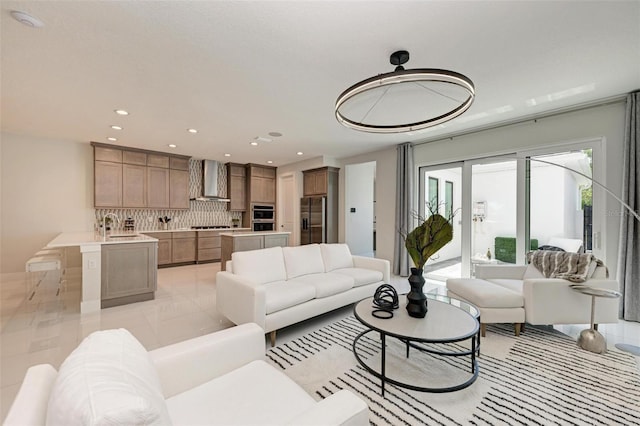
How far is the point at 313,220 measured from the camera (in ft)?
23.1

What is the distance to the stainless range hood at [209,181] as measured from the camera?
284 inches

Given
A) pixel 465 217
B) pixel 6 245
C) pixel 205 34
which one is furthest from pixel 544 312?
pixel 6 245

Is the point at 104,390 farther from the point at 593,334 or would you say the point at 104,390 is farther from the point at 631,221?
the point at 631,221

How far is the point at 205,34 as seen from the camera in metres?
2.16

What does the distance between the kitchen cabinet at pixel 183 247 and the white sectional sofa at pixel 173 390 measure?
577 centimetres

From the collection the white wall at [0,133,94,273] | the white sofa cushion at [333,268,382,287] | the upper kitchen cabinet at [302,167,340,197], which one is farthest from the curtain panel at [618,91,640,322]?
the white wall at [0,133,94,273]

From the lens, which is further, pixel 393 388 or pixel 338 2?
pixel 393 388

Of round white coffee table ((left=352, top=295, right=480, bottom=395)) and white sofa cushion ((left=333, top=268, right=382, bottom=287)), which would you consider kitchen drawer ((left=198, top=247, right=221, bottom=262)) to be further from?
round white coffee table ((left=352, top=295, right=480, bottom=395))

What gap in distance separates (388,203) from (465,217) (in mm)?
1562

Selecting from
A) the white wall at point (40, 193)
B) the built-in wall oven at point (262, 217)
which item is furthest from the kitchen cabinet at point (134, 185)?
the built-in wall oven at point (262, 217)

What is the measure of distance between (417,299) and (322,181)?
16.3 feet

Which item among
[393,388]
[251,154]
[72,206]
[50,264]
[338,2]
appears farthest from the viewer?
[251,154]

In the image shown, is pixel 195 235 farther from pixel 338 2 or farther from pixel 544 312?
pixel 544 312

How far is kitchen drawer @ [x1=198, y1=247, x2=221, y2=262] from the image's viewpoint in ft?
22.3
